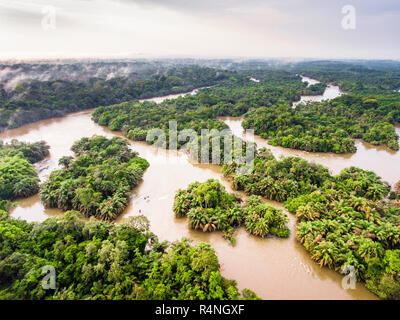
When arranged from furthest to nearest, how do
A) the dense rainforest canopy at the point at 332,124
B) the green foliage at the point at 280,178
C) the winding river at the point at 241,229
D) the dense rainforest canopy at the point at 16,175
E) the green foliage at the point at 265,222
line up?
the dense rainforest canopy at the point at 332,124, the dense rainforest canopy at the point at 16,175, the green foliage at the point at 280,178, the green foliage at the point at 265,222, the winding river at the point at 241,229

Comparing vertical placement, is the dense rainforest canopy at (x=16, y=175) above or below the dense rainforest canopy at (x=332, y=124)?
below

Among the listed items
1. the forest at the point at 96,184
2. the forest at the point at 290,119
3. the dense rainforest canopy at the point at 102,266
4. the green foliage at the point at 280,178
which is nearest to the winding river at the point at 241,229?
the forest at the point at 96,184

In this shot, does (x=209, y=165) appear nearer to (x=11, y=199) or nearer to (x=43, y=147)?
(x=11, y=199)

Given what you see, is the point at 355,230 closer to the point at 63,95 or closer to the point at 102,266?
the point at 102,266

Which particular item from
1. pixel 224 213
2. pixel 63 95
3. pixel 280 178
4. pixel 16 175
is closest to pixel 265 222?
pixel 224 213

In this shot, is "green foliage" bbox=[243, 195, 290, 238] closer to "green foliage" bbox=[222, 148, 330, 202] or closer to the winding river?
the winding river

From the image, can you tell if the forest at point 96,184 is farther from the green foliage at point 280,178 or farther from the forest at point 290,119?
the green foliage at point 280,178
